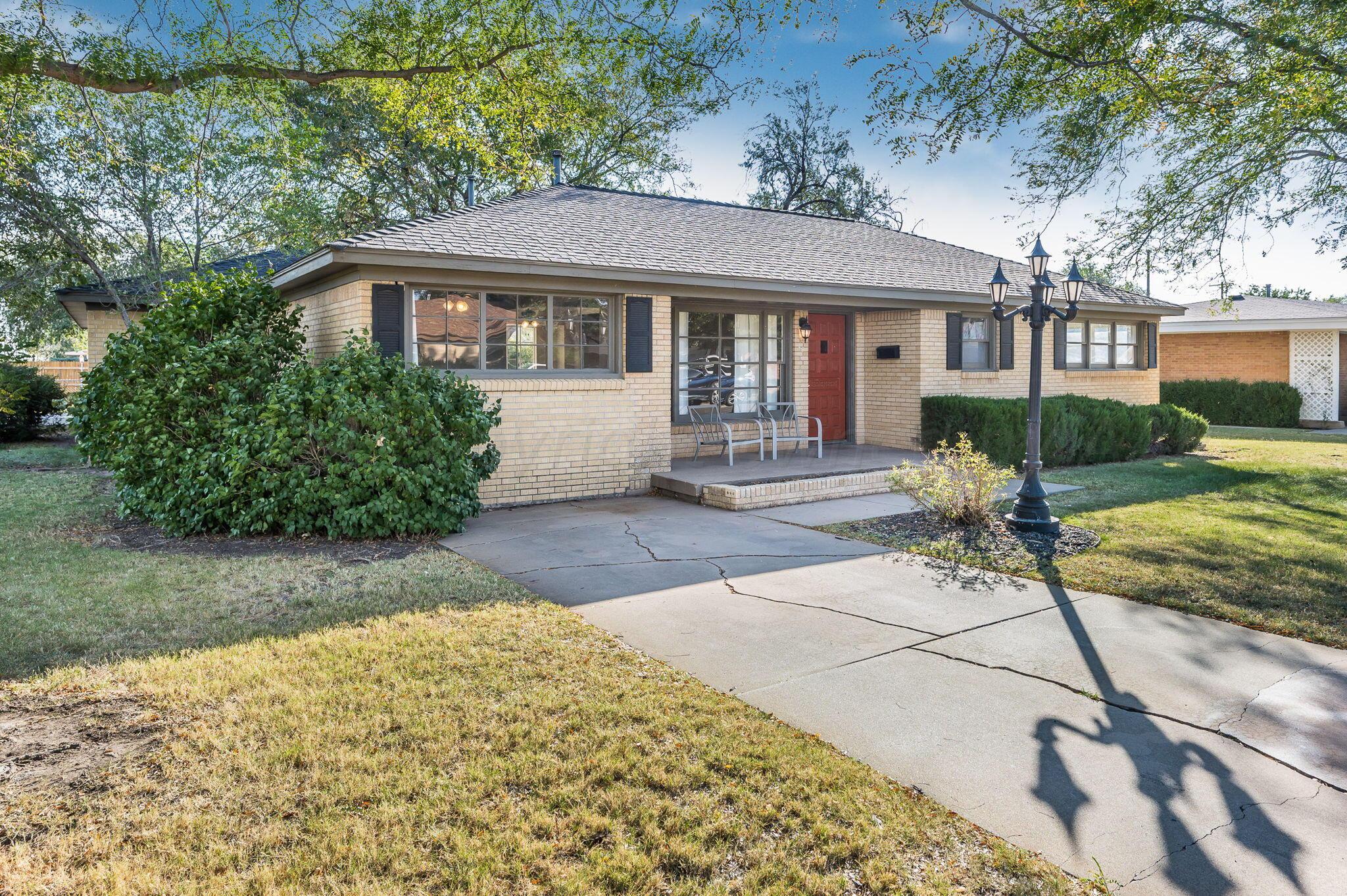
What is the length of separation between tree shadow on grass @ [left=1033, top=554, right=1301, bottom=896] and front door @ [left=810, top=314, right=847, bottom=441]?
1018 centimetres

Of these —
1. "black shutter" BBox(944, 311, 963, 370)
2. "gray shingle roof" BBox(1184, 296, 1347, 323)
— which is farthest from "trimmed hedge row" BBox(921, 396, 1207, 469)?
"gray shingle roof" BBox(1184, 296, 1347, 323)

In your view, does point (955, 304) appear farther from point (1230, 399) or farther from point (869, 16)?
point (1230, 399)

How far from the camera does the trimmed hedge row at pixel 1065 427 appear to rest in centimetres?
1271

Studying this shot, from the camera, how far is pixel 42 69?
7582mm

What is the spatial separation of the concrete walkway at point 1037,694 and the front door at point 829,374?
7.27m

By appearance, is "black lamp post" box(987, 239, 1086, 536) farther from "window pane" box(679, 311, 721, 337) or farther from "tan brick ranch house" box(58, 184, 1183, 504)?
"window pane" box(679, 311, 721, 337)

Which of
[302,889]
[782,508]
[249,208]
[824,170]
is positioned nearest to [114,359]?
[782,508]

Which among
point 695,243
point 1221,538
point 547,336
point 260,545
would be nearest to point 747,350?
point 695,243

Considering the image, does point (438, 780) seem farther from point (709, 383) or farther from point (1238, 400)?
point (1238, 400)

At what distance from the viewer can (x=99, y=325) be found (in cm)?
2155

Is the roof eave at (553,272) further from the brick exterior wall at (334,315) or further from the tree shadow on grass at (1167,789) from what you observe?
the tree shadow on grass at (1167,789)

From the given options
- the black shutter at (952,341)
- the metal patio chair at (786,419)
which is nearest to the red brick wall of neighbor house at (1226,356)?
the black shutter at (952,341)

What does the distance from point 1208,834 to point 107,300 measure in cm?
2405

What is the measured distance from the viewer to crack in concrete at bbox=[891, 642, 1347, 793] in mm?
3350
